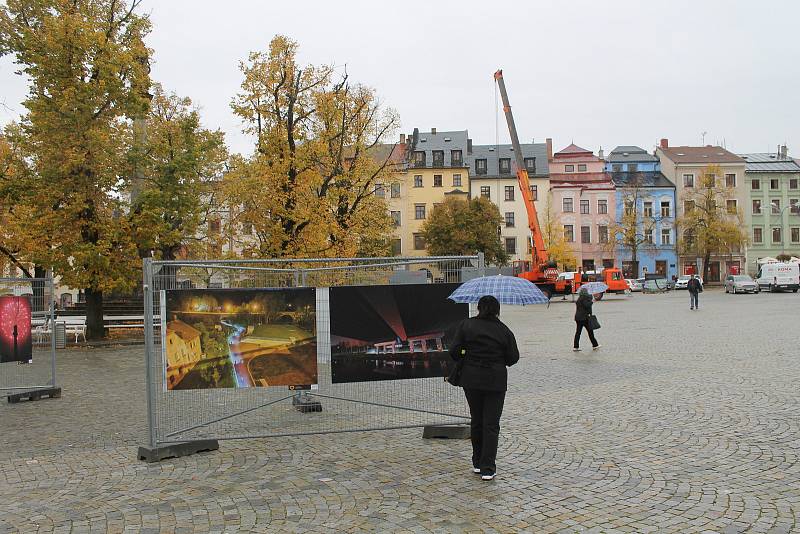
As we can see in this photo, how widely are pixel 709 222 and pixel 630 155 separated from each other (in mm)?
15463

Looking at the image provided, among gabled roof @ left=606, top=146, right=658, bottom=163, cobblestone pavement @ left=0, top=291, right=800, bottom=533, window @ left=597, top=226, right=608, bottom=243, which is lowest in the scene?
cobblestone pavement @ left=0, top=291, right=800, bottom=533

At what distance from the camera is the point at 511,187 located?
262 feet

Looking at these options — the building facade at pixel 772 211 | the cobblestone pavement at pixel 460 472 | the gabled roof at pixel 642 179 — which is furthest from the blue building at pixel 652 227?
the cobblestone pavement at pixel 460 472

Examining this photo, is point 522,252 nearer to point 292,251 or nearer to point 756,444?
point 292,251

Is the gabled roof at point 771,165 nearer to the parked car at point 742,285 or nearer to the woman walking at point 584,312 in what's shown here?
the parked car at point 742,285

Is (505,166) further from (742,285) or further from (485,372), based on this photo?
(485,372)

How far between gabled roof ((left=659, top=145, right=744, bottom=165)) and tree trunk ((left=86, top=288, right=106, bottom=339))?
72977 mm

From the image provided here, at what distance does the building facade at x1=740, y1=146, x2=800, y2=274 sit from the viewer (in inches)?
3248

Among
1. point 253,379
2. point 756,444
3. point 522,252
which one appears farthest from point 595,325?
point 522,252

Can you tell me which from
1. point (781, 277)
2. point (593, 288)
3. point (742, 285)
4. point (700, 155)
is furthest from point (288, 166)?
point (700, 155)

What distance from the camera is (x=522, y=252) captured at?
7912cm

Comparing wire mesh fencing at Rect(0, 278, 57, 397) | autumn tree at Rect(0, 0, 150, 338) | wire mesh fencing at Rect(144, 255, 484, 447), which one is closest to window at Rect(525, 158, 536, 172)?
autumn tree at Rect(0, 0, 150, 338)

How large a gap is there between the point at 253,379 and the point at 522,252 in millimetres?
72987

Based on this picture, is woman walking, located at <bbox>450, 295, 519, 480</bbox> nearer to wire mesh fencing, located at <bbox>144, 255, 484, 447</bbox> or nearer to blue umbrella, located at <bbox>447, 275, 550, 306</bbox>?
blue umbrella, located at <bbox>447, 275, 550, 306</bbox>
